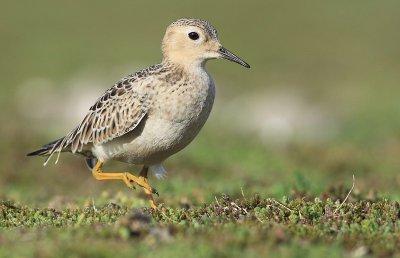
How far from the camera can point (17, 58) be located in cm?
4125

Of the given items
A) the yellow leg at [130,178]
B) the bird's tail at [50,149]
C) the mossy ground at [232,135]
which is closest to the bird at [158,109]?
the yellow leg at [130,178]

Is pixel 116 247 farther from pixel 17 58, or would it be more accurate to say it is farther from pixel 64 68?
pixel 17 58

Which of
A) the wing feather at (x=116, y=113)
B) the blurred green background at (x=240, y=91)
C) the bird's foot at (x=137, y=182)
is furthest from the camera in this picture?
the blurred green background at (x=240, y=91)

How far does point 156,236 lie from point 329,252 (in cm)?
160

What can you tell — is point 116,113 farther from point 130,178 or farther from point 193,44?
point 193,44

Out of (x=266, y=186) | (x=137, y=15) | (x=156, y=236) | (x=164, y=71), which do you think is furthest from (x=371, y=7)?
(x=156, y=236)

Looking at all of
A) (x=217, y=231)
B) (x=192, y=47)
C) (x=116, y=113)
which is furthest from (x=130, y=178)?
(x=217, y=231)

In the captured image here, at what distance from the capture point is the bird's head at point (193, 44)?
1135 cm

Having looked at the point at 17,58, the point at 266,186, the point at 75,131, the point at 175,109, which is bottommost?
the point at 17,58

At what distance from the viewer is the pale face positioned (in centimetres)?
1134

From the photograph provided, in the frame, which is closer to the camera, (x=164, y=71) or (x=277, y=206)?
(x=277, y=206)

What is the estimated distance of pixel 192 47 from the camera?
449 inches

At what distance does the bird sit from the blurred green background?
1225mm

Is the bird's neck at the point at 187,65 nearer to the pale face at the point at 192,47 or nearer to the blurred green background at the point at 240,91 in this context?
the pale face at the point at 192,47
